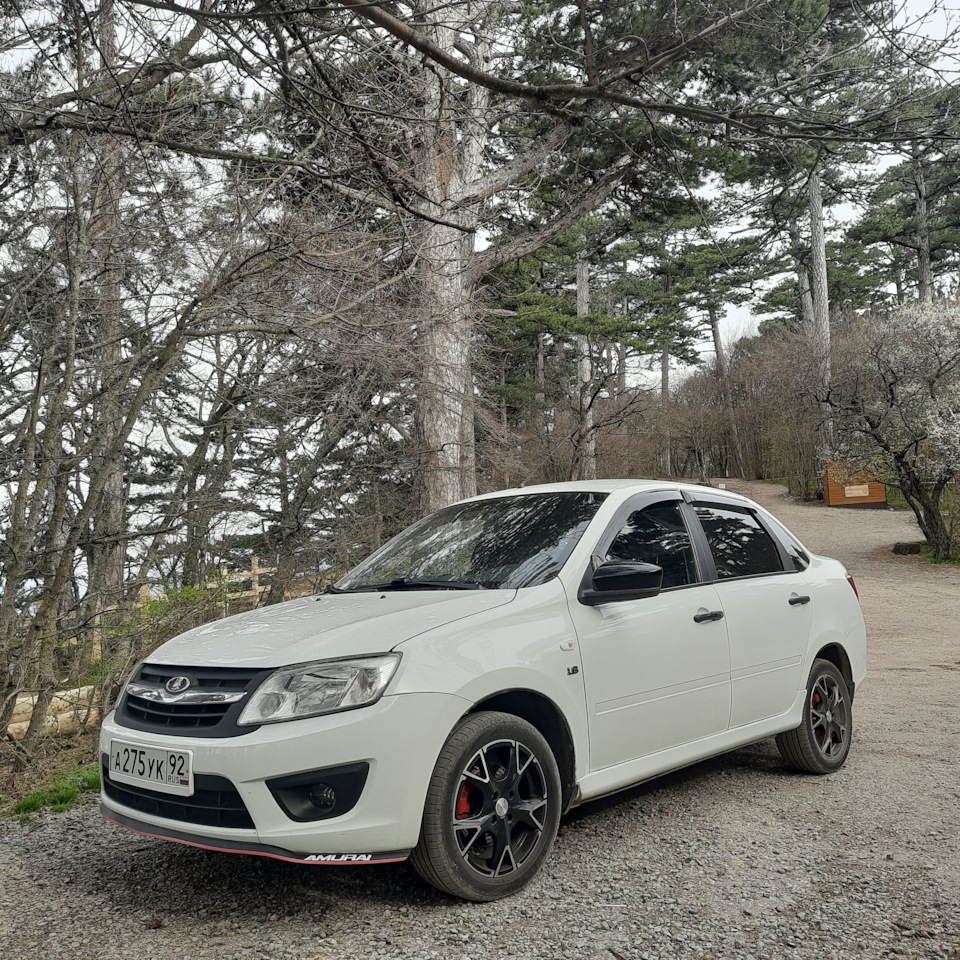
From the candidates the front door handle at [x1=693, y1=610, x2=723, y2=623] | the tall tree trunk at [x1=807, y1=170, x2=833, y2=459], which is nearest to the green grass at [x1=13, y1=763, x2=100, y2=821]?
the front door handle at [x1=693, y1=610, x2=723, y2=623]

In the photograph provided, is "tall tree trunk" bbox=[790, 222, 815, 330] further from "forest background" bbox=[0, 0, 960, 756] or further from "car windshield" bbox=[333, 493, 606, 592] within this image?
"car windshield" bbox=[333, 493, 606, 592]

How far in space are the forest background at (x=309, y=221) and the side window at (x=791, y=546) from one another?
238 centimetres

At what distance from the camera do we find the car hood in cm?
334

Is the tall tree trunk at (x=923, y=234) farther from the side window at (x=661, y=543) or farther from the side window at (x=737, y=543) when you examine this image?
the side window at (x=661, y=543)

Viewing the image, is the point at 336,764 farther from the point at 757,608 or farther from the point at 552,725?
the point at 757,608

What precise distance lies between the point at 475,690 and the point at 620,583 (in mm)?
896

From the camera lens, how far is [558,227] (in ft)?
48.7

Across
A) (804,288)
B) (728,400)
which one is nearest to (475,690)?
(728,400)

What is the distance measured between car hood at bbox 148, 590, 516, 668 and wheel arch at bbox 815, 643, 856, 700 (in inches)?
111

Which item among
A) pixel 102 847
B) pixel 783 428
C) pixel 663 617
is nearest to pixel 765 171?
pixel 663 617

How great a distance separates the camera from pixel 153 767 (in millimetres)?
3316

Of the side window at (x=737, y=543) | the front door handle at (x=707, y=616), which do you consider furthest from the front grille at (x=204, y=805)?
the side window at (x=737, y=543)

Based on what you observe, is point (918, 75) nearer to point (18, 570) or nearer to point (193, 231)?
point (193, 231)

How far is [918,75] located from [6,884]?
23.1ft
